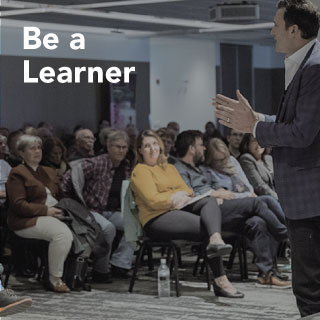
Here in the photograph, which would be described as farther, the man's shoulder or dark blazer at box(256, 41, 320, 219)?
→ the man's shoulder

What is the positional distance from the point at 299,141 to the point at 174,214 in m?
3.32

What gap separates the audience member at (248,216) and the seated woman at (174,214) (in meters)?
0.32

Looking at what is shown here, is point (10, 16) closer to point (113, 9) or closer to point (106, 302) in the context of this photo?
point (113, 9)

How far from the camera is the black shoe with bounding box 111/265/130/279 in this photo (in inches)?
277

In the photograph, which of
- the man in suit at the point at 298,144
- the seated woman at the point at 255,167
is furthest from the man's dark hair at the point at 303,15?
the seated woman at the point at 255,167

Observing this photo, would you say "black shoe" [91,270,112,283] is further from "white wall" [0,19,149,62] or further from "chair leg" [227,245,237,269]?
"white wall" [0,19,149,62]

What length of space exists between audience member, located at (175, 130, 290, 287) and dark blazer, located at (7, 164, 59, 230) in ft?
3.68

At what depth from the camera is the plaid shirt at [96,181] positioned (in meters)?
6.90

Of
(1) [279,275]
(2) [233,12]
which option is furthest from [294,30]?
(2) [233,12]

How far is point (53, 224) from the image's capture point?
21.1 feet

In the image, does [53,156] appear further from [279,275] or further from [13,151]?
[279,275]

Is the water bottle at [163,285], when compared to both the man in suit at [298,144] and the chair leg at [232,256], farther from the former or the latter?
the man in suit at [298,144]

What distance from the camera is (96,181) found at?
694cm

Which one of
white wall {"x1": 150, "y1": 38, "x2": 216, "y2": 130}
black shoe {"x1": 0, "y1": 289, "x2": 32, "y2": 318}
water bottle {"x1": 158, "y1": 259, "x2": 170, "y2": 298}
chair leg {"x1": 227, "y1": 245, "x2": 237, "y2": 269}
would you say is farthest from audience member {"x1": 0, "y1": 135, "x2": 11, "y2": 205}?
white wall {"x1": 150, "y1": 38, "x2": 216, "y2": 130}
